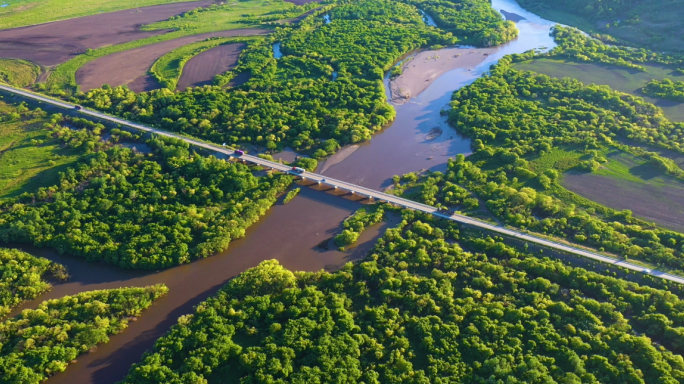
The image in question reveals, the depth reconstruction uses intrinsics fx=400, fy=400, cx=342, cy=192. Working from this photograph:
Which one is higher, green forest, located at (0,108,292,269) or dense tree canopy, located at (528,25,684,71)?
dense tree canopy, located at (528,25,684,71)

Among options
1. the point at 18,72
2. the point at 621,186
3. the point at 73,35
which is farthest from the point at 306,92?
the point at 73,35

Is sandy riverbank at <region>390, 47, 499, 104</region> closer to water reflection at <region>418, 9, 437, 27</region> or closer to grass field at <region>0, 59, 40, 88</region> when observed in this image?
water reflection at <region>418, 9, 437, 27</region>

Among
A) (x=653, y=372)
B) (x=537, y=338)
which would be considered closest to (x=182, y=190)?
(x=537, y=338)

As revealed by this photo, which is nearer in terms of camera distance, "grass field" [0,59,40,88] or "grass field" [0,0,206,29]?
"grass field" [0,59,40,88]

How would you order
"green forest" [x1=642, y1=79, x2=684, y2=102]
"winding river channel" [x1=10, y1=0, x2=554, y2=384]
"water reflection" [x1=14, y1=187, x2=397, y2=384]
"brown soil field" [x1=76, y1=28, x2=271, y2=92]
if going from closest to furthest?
"water reflection" [x1=14, y1=187, x2=397, y2=384] → "winding river channel" [x1=10, y1=0, x2=554, y2=384] → "green forest" [x1=642, y1=79, x2=684, y2=102] → "brown soil field" [x1=76, y1=28, x2=271, y2=92]

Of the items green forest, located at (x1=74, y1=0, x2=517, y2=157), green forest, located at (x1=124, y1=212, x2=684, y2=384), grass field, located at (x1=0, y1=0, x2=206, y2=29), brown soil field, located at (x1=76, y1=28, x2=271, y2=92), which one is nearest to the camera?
green forest, located at (x1=124, y1=212, x2=684, y2=384)

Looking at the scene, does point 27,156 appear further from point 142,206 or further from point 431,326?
point 431,326

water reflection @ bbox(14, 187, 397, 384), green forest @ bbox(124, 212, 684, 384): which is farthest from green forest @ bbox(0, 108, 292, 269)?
green forest @ bbox(124, 212, 684, 384)

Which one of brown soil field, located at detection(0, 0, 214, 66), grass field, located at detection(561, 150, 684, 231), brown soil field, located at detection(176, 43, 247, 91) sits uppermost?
brown soil field, located at detection(0, 0, 214, 66)

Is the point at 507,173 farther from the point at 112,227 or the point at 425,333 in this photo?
the point at 112,227
